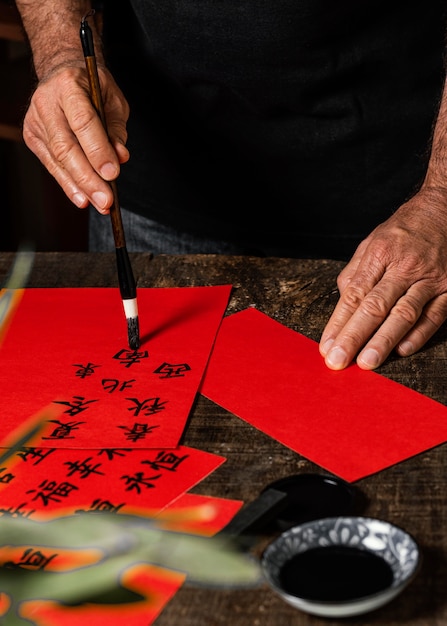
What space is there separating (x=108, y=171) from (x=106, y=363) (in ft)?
0.95

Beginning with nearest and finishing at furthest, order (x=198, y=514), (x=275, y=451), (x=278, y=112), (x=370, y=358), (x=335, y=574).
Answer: (x=335, y=574)
(x=198, y=514)
(x=275, y=451)
(x=370, y=358)
(x=278, y=112)

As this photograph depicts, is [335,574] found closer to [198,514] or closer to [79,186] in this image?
[198,514]

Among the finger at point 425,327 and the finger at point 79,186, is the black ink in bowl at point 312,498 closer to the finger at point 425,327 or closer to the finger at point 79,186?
the finger at point 425,327

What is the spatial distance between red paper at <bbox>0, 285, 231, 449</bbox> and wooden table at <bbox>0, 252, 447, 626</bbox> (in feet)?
0.14

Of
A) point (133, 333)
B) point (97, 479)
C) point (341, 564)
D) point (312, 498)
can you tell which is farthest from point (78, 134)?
point (341, 564)

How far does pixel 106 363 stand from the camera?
45.3 inches

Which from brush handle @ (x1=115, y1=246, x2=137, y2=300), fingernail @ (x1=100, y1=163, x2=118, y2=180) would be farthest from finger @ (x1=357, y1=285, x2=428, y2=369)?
fingernail @ (x1=100, y1=163, x2=118, y2=180)

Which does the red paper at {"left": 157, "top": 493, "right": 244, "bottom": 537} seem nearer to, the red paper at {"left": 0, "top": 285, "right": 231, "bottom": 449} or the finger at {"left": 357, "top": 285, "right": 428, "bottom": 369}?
the red paper at {"left": 0, "top": 285, "right": 231, "bottom": 449}

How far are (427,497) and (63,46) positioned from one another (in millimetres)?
1064

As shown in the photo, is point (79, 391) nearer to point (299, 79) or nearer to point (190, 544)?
point (190, 544)

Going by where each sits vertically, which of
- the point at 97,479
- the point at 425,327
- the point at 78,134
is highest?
the point at 78,134

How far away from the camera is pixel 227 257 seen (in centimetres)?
151

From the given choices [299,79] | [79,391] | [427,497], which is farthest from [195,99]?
[427,497]

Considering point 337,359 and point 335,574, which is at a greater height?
point 335,574
